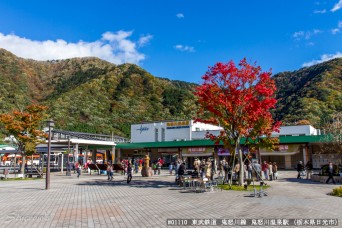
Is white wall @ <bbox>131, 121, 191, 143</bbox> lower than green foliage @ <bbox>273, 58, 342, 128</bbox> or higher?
lower

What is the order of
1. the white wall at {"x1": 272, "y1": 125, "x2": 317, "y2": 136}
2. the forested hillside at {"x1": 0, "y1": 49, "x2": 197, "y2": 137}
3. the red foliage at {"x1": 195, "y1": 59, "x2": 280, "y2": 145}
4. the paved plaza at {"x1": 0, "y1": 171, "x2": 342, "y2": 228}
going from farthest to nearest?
the forested hillside at {"x1": 0, "y1": 49, "x2": 197, "y2": 137} → the white wall at {"x1": 272, "y1": 125, "x2": 317, "y2": 136} → the red foliage at {"x1": 195, "y1": 59, "x2": 280, "y2": 145} → the paved plaza at {"x1": 0, "y1": 171, "x2": 342, "y2": 228}

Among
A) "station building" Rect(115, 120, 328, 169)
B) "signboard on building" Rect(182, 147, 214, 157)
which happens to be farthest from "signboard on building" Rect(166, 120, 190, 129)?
"signboard on building" Rect(182, 147, 214, 157)

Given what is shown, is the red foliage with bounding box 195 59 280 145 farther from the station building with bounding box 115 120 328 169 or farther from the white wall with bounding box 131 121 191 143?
the white wall with bounding box 131 121 191 143

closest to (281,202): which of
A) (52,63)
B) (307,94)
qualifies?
(307,94)

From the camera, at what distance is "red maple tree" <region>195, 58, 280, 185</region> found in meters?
18.5

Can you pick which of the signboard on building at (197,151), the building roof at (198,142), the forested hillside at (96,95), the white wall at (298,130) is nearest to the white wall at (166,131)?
the signboard on building at (197,151)

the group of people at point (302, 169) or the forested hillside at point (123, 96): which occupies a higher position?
the forested hillside at point (123, 96)

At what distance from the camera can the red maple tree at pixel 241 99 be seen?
1855cm

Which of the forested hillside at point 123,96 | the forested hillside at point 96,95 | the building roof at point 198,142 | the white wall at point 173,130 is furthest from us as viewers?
the forested hillside at point 96,95

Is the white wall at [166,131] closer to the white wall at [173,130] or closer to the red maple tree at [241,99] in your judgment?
the white wall at [173,130]

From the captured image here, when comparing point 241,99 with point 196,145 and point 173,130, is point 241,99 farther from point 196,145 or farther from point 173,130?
point 173,130

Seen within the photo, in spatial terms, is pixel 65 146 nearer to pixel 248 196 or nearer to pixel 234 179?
pixel 234 179

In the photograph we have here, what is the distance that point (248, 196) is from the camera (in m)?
14.1

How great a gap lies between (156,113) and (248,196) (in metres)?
95.1
